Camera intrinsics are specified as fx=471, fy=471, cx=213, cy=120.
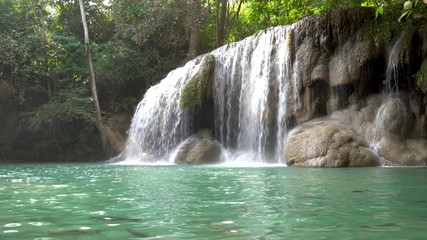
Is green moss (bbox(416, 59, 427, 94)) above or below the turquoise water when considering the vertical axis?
above

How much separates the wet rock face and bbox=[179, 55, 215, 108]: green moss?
5.26 metres

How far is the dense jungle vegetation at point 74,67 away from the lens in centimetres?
2177

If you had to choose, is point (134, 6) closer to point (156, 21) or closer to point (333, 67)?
point (156, 21)

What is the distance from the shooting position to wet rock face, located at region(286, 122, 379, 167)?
35.7ft

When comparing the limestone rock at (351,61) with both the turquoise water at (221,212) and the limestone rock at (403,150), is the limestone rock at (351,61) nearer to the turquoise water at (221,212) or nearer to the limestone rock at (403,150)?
the limestone rock at (403,150)

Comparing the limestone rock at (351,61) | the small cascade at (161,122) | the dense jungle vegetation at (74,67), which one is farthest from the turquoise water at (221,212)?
the dense jungle vegetation at (74,67)

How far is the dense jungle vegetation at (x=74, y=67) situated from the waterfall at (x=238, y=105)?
4.05 meters

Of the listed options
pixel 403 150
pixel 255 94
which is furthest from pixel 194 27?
pixel 403 150

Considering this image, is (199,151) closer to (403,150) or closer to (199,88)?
(199,88)

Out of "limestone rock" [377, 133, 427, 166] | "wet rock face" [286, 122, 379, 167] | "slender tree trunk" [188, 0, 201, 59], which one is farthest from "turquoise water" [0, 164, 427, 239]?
Answer: "slender tree trunk" [188, 0, 201, 59]

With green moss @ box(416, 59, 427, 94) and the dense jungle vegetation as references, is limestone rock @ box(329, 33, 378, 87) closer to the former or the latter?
green moss @ box(416, 59, 427, 94)

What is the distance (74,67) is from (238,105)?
10.4 metres

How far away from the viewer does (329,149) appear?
1116 cm

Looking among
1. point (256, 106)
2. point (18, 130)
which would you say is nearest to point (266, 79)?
point (256, 106)
